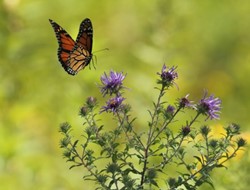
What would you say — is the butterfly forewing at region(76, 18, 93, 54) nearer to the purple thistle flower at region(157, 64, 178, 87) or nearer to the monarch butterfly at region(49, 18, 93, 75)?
the monarch butterfly at region(49, 18, 93, 75)

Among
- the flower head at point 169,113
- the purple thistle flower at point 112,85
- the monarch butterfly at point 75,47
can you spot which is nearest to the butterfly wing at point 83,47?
the monarch butterfly at point 75,47

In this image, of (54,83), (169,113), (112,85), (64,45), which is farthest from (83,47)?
(54,83)

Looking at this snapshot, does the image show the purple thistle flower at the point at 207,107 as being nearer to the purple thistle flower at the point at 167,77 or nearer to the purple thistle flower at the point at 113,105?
the purple thistle flower at the point at 167,77

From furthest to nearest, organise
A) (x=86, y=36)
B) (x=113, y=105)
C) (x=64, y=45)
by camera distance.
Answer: (x=64, y=45) < (x=86, y=36) < (x=113, y=105)

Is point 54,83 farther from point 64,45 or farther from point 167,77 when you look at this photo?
point 167,77

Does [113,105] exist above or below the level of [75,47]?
below

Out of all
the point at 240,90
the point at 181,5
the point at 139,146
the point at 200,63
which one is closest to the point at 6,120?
the point at 181,5

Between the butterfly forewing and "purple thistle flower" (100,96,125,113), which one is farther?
the butterfly forewing

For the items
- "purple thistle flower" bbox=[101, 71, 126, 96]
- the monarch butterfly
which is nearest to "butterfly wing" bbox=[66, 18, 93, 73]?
the monarch butterfly

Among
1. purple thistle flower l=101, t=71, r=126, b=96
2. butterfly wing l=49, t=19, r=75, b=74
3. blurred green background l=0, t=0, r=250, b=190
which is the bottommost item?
purple thistle flower l=101, t=71, r=126, b=96
